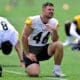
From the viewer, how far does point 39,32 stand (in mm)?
12719

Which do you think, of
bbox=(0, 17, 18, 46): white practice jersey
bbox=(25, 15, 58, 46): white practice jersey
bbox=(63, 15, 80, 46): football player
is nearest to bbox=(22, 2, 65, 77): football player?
bbox=(25, 15, 58, 46): white practice jersey

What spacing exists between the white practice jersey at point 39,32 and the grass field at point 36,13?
695mm

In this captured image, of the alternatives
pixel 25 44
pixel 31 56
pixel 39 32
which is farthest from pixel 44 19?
pixel 31 56

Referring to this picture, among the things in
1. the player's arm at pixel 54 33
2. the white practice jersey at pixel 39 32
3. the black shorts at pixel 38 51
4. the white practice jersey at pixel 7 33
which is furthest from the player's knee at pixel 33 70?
the player's arm at pixel 54 33

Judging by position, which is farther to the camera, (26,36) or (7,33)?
(7,33)

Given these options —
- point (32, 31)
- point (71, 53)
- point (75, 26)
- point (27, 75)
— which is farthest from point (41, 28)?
point (75, 26)

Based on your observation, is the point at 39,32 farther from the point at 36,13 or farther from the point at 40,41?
the point at 36,13

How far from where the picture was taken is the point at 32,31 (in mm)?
12664

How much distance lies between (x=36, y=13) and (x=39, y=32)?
24.1 meters

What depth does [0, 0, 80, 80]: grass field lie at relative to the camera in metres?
13.9

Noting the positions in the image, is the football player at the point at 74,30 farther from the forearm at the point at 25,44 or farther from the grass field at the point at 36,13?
the forearm at the point at 25,44

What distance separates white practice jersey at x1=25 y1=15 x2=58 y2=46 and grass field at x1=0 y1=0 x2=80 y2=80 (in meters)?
0.69

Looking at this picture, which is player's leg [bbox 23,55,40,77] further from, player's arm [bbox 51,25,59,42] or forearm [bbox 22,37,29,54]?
player's arm [bbox 51,25,59,42]

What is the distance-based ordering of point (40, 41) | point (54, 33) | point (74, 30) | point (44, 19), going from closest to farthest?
point (54, 33) < point (44, 19) < point (40, 41) < point (74, 30)
